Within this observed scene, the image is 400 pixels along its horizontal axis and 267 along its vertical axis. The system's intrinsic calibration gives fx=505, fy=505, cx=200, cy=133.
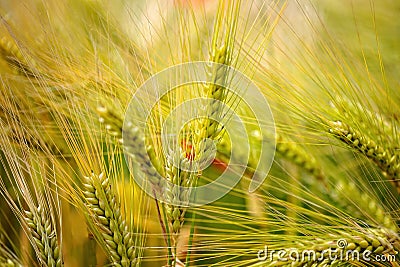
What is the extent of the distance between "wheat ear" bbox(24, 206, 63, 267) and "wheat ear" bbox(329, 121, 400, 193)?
0.27 m

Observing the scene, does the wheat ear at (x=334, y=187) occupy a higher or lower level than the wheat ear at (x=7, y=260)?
higher

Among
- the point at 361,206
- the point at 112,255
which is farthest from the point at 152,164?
the point at 361,206

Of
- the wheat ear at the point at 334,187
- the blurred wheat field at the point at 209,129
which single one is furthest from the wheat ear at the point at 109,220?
the wheat ear at the point at 334,187

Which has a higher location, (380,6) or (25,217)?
(380,6)

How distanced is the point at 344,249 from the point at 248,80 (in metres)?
0.18

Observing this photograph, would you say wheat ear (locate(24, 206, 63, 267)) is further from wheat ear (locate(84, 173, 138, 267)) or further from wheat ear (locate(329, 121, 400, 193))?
wheat ear (locate(329, 121, 400, 193))

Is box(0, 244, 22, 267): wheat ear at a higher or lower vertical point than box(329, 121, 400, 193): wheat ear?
lower

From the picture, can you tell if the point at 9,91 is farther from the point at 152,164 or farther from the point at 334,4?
the point at 334,4

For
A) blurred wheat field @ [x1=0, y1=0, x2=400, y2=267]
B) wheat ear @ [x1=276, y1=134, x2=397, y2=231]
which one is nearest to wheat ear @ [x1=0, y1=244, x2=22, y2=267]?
blurred wheat field @ [x1=0, y1=0, x2=400, y2=267]

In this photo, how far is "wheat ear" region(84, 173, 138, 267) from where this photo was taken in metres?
0.43

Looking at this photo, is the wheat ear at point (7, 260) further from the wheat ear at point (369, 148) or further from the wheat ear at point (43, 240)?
the wheat ear at point (369, 148)

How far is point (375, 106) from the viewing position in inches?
19.9

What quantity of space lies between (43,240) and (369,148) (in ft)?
0.97

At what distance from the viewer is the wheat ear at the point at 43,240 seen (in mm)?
442
